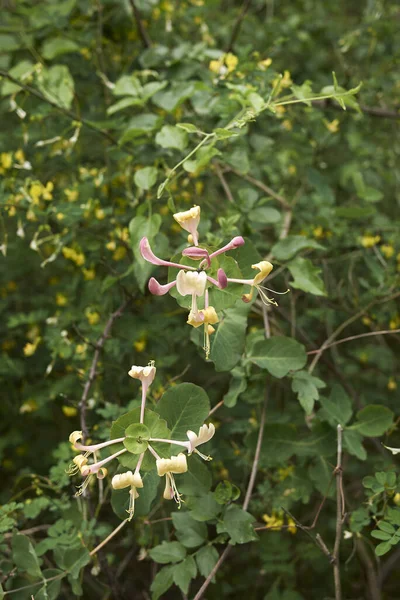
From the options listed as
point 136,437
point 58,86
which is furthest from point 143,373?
point 58,86

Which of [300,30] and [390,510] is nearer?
[390,510]

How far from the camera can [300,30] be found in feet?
6.19

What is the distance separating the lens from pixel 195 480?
3.00ft

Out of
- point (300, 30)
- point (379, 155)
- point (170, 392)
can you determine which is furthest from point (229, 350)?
point (300, 30)

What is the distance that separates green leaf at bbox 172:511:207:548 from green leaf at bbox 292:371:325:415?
237mm

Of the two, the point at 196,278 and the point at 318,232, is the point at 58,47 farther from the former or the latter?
the point at 196,278

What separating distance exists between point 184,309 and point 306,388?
484 mm

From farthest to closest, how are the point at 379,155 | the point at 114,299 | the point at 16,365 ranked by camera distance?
the point at 379,155
the point at 16,365
the point at 114,299

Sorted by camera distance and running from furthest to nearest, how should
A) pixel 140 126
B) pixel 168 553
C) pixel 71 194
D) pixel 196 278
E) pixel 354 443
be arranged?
pixel 71 194 < pixel 140 126 < pixel 354 443 < pixel 168 553 < pixel 196 278

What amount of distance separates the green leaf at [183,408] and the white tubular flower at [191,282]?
0.62ft

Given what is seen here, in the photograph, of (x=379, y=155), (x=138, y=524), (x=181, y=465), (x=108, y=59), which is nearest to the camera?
(x=181, y=465)

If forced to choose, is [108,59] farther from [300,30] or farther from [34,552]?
[34,552]

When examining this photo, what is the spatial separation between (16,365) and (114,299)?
1.19 ft

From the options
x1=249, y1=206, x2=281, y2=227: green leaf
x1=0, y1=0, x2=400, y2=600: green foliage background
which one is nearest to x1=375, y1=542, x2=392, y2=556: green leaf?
x1=0, y1=0, x2=400, y2=600: green foliage background
